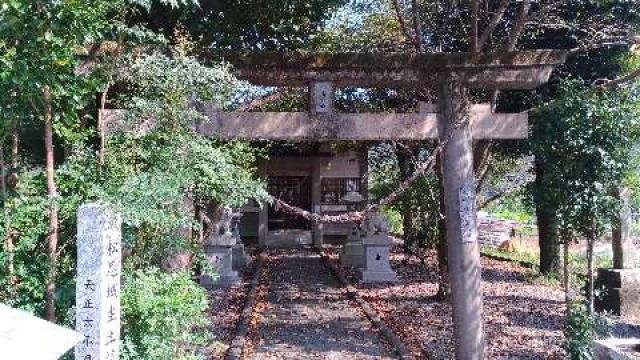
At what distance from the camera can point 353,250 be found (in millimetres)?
14883

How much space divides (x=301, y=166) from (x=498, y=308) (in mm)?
12369

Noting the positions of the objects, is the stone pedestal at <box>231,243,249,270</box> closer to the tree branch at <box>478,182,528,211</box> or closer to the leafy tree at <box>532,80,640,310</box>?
the tree branch at <box>478,182,528,211</box>

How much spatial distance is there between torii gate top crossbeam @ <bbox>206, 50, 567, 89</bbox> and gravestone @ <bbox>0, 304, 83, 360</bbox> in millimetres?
3520

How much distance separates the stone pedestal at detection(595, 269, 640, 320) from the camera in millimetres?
8906

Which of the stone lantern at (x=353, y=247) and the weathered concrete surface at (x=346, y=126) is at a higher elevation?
the weathered concrete surface at (x=346, y=126)

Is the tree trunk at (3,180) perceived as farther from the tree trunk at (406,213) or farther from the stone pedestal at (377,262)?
the tree trunk at (406,213)

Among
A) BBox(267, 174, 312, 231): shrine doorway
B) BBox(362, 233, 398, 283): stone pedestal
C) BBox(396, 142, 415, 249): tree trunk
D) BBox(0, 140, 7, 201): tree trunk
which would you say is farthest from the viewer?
BBox(267, 174, 312, 231): shrine doorway

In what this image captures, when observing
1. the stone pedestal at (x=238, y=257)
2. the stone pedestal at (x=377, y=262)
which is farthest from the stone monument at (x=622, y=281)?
the stone pedestal at (x=238, y=257)

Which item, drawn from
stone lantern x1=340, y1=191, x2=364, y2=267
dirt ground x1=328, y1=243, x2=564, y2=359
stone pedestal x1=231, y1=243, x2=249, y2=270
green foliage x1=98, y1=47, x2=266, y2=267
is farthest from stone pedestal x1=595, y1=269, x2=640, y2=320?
stone pedestal x1=231, y1=243, x2=249, y2=270

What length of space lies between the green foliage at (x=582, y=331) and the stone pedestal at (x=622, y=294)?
2.86 meters

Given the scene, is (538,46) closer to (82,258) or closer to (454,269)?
(454,269)

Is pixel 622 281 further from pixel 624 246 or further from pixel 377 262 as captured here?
pixel 377 262

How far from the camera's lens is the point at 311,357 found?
7.04 metres

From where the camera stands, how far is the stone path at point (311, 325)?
7270 mm
